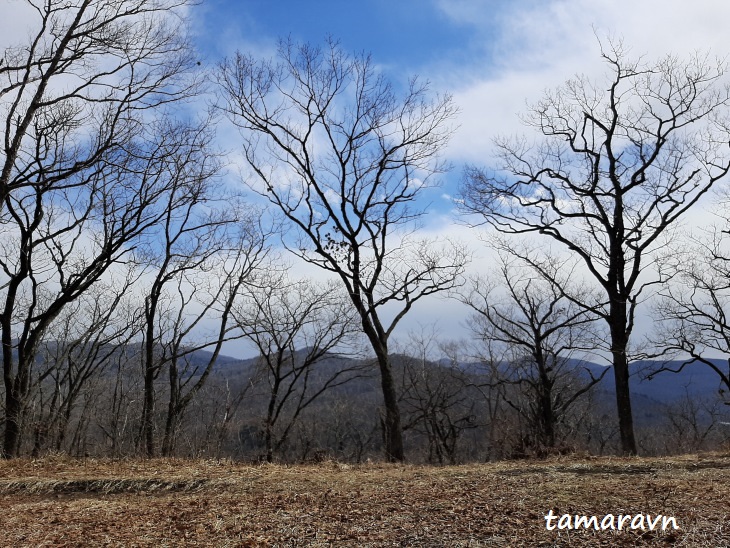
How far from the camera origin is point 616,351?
13352 millimetres

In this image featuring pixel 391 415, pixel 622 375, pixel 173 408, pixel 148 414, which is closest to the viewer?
pixel 622 375

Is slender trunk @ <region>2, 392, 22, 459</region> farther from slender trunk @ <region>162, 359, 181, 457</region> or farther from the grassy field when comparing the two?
slender trunk @ <region>162, 359, 181, 457</region>

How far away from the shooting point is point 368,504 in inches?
239

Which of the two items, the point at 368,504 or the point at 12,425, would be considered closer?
the point at 368,504

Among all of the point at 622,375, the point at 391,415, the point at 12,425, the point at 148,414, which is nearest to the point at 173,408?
the point at 148,414

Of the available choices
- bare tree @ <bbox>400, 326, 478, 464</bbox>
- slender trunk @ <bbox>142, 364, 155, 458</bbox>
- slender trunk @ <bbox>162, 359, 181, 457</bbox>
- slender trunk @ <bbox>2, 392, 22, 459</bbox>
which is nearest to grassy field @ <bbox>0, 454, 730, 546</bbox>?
slender trunk @ <bbox>2, 392, 22, 459</bbox>

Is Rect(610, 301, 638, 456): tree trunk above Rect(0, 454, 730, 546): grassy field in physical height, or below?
above

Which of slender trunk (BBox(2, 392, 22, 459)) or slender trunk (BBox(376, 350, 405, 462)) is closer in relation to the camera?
slender trunk (BBox(2, 392, 22, 459))

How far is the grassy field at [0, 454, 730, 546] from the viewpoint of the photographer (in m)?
4.93

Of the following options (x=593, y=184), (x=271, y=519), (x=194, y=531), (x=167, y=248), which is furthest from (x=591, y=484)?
(x=167, y=248)

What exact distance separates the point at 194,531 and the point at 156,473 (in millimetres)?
3589

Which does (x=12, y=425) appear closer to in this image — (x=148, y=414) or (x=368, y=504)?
(x=148, y=414)

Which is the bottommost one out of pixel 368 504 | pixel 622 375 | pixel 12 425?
pixel 368 504

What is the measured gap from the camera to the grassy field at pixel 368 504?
4.93m
